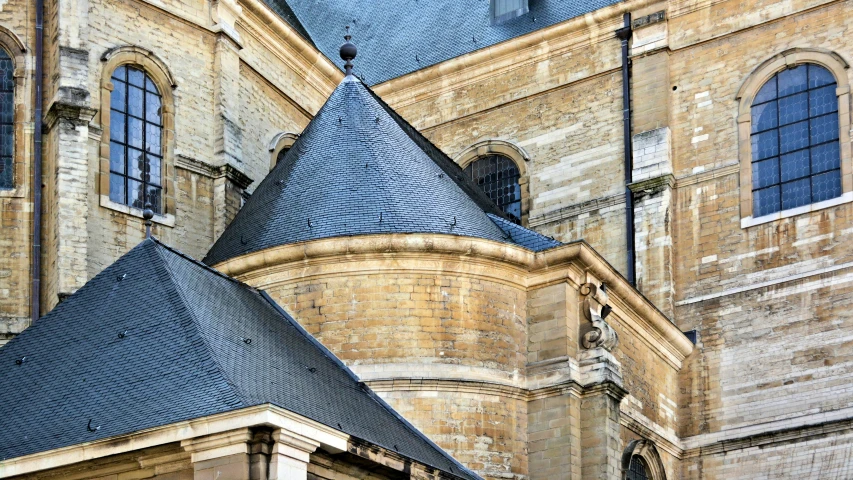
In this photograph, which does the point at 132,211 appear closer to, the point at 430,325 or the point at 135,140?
the point at 135,140

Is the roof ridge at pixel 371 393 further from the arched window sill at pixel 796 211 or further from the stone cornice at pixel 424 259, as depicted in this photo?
the arched window sill at pixel 796 211

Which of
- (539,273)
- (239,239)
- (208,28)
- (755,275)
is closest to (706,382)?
(755,275)

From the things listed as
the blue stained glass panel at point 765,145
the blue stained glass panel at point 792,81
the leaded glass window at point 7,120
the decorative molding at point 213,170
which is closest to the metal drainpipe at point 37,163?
the leaded glass window at point 7,120

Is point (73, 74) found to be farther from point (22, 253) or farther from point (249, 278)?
point (249, 278)

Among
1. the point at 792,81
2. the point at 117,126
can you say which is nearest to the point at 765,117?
the point at 792,81

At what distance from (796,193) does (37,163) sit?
11.5 metres

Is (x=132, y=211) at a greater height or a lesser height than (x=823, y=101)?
lesser

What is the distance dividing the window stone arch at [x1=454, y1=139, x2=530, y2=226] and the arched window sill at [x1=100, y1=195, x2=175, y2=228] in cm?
635

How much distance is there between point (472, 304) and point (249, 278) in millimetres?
2899

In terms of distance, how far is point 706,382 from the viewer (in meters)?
24.4

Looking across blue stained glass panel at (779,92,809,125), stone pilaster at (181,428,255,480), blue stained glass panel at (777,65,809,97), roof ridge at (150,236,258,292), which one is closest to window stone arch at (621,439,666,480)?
roof ridge at (150,236,258,292)

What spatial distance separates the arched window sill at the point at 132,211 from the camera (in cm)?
2305

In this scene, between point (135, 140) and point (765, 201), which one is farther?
point (765, 201)

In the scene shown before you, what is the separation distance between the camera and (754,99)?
84.4ft
